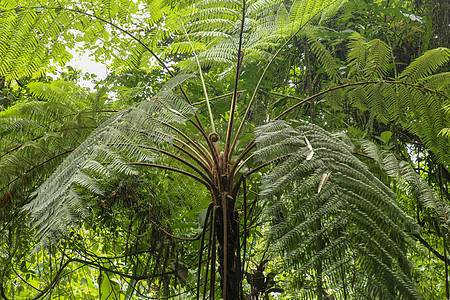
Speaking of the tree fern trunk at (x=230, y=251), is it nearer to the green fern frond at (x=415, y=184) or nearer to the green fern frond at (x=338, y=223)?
the green fern frond at (x=338, y=223)

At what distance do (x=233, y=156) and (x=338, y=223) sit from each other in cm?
73

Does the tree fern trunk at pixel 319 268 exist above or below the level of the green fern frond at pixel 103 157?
below

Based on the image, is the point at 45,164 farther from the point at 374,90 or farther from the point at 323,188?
Result: the point at 374,90

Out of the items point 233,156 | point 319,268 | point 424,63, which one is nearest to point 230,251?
point 319,268

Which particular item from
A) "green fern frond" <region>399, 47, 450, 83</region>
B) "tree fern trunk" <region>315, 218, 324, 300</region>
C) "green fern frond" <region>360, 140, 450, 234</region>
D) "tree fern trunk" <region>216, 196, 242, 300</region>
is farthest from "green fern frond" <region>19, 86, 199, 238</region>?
"green fern frond" <region>399, 47, 450, 83</region>

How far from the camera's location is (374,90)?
1.38 meters

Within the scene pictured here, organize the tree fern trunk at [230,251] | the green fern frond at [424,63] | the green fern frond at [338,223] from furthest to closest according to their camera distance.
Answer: the green fern frond at [424,63] → the tree fern trunk at [230,251] → the green fern frond at [338,223]

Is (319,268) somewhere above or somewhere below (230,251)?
below

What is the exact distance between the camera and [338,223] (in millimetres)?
721

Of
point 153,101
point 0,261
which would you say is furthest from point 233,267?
point 0,261

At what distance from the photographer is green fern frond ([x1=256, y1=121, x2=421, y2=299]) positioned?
0.68 meters

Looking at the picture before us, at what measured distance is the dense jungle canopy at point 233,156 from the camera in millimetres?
733

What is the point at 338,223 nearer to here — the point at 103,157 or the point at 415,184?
the point at 415,184

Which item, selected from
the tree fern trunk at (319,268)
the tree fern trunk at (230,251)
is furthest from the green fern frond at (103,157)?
the tree fern trunk at (319,268)
